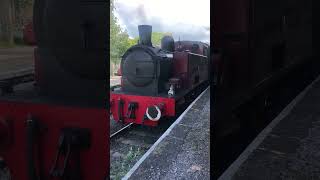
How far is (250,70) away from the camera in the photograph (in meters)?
2.02

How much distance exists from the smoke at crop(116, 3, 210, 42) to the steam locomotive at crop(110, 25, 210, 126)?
0.08 ft

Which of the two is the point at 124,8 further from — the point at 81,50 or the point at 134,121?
the point at 134,121

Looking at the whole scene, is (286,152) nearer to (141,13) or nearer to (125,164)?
(125,164)

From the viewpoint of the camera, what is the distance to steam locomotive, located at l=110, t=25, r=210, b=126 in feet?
4.51

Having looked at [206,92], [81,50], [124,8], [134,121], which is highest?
[124,8]

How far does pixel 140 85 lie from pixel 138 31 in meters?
0.29

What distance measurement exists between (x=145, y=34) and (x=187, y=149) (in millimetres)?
571

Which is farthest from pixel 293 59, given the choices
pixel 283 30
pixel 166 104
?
pixel 166 104

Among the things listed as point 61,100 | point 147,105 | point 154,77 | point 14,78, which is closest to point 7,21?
point 14,78

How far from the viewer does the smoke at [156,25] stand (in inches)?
48.9

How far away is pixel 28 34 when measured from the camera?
4.86ft

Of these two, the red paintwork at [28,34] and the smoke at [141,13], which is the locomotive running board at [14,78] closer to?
the red paintwork at [28,34]

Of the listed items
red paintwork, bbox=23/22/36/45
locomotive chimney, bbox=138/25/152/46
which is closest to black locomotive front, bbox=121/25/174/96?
locomotive chimney, bbox=138/25/152/46

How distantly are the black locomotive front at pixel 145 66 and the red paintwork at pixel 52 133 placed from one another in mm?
157
